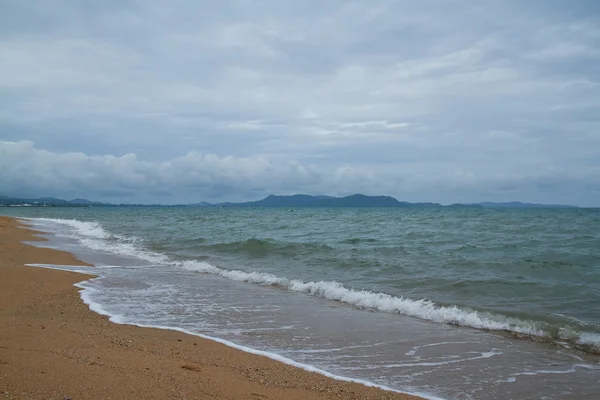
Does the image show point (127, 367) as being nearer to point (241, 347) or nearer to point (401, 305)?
point (241, 347)

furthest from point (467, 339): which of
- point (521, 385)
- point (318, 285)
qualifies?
point (318, 285)

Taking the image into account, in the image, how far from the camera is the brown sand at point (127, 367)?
4848 mm

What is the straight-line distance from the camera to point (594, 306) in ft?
35.5

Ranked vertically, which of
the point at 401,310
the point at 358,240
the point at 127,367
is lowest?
the point at 401,310

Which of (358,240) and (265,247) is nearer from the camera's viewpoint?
(265,247)

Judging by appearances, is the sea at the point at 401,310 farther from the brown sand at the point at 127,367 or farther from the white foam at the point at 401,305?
the brown sand at the point at 127,367

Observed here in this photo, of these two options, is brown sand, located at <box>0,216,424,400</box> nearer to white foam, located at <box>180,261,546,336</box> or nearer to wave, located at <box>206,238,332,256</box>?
white foam, located at <box>180,261,546,336</box>

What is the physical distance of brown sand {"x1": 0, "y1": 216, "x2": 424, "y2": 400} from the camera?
4.85 metres

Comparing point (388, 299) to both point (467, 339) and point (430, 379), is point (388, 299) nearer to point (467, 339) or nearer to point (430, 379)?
point (467, 339)

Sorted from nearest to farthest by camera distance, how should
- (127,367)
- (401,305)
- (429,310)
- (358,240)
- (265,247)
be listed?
(127,367) < (429,310) < (401,305) < (265,247) < (358,240)

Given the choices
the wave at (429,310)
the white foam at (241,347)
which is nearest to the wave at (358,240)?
the wave at (429,310)

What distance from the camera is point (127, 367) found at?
222 inches

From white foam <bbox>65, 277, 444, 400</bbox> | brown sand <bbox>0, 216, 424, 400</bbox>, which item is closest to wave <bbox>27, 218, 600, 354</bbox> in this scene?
white foam <bbox>65, 277, 444, 400</bbox>

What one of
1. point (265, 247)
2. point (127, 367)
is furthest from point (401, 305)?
point (265, 247)
